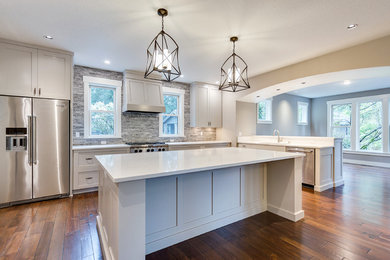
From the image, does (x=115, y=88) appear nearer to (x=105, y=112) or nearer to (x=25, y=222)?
(x=105, y=112)

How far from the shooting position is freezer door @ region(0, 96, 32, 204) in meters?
2.91

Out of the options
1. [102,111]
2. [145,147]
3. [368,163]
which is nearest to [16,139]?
[102,111]

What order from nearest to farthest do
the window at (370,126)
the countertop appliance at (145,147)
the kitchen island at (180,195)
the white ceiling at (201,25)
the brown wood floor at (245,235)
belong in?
the kitchen island at (180,195) < the brown wood floor at (245,235) < the white ceiling at (201,25) < the countertop appliance at (145,147) < the window at (370,126)

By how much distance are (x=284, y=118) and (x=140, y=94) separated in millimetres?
5442

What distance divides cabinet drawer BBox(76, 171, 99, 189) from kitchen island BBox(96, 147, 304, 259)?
1.56 metres

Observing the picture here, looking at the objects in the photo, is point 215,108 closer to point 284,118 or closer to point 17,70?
point 284,118

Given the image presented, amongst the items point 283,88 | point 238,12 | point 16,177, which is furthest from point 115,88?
point 283,88

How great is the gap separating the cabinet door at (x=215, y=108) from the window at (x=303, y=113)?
13.3 ft

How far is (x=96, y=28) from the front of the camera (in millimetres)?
2615

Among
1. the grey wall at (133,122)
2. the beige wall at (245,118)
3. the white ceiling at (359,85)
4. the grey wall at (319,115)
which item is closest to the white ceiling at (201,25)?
the grey wall at (133,122)

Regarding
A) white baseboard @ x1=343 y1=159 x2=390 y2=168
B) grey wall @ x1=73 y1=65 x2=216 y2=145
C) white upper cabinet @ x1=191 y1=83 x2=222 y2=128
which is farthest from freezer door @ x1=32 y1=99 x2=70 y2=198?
white baseboard @ x1=343 y1=159 x2=390 y2=168

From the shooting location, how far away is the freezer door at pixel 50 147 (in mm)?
3125

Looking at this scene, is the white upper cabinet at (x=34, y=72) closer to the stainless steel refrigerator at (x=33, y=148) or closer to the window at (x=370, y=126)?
the stainless steel refrigerator at (x=33, y=148)

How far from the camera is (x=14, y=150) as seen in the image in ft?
9.77
